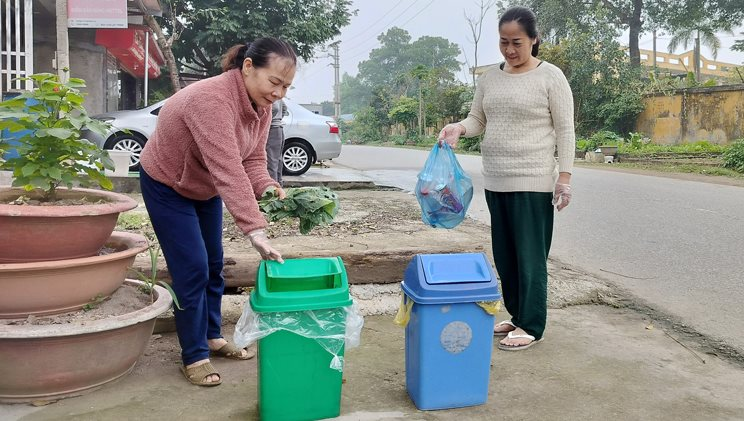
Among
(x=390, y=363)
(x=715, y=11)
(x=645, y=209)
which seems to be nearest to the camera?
(x=390, y=363)

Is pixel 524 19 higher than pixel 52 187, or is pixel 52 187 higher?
pixel 524 19

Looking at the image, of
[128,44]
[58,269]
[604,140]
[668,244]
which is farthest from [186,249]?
[604,140]

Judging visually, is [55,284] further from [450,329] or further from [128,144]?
[128,144]

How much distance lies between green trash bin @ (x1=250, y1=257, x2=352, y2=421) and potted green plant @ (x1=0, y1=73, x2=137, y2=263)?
2.79 feet

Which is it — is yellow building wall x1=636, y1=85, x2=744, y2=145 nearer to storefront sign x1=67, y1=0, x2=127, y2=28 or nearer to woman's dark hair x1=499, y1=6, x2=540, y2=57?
storefront sign x1=67, y1=0, x2=127, y2=28

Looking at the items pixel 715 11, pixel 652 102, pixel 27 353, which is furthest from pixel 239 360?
pixel 715 11

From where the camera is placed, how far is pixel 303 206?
9.29ft

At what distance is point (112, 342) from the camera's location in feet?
8.89

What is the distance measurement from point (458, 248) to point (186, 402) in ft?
6.66

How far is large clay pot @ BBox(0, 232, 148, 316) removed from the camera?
2.54 m

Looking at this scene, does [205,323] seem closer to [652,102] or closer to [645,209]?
[645,209]

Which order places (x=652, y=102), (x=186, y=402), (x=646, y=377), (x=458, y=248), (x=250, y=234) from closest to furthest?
(x=250, y=234), (x=186, y=402), (x=646, y=377), (x=458, y=248), (x=652, y=102)

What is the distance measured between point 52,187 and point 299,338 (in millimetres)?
1405

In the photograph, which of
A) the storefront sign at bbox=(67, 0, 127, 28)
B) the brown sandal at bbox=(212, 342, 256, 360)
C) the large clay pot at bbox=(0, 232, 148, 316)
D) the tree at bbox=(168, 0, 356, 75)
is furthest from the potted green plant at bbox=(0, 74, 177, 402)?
the tree at bbox=(168, 0, 356, 75)
